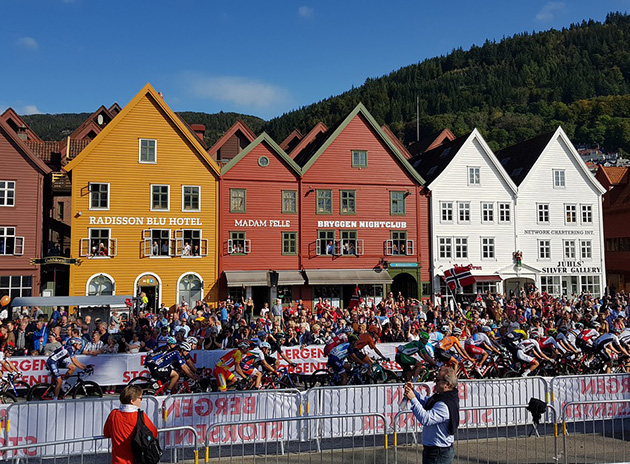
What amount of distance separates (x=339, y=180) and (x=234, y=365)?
24.9 m

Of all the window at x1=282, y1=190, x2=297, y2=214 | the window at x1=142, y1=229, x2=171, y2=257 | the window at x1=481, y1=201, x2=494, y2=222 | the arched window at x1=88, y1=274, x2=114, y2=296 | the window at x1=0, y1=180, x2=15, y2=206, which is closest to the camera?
the arched window at x1=88, y1=274, x2=114, y2=296

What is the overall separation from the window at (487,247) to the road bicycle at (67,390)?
2964 cm

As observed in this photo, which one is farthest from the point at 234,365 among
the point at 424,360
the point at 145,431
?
the point at 145,431

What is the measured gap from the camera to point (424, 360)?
1304cm

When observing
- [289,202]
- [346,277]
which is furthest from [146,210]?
[346,277]

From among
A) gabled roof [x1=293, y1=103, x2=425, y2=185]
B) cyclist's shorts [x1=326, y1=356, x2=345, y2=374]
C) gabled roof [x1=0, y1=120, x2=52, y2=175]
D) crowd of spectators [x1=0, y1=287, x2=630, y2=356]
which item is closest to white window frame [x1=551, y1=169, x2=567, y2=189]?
gabled roof [x1=293, y1=103, x2=425, y2=185]

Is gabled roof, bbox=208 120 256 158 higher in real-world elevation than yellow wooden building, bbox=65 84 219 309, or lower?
higher

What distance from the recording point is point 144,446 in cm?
584

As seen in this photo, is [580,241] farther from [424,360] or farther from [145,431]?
[145,431]

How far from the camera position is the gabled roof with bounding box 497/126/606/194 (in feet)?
128

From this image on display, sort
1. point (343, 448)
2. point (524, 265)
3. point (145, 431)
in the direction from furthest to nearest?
1. point (524, 265)
2. point (343, 448)
3. point (145, 431)

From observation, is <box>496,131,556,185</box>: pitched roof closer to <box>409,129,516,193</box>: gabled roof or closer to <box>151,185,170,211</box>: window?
<box>409,129,516,193</box>: gabled roof

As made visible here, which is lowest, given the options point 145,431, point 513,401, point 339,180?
point 513,401

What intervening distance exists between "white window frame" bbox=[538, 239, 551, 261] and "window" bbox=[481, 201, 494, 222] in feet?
13.6
